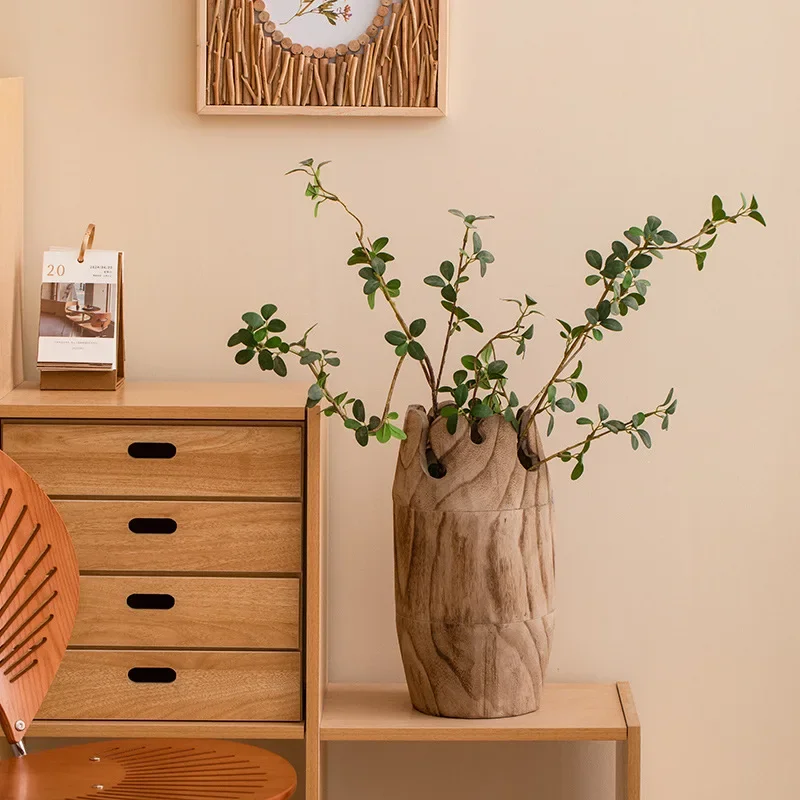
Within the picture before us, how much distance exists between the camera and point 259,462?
186 cm

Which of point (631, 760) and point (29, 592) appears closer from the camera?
point (29, 592)

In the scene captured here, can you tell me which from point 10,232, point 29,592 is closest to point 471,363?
point 29,592

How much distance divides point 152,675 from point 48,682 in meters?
0.30

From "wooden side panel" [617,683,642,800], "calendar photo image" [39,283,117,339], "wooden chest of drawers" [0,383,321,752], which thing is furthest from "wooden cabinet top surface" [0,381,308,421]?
"wooden side panel" [617,683,642,800]

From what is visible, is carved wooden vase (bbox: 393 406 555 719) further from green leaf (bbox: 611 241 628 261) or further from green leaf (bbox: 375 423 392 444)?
green leaf (bbox: 611 241 628 261)

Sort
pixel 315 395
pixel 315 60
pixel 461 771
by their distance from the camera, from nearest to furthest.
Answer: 1. pixel 315 395
2. pixel 315 60
3. pixel 461 771

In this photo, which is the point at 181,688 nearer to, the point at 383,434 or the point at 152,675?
the point at 152,675

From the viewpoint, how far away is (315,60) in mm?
2135

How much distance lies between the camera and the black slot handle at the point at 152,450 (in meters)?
1.87

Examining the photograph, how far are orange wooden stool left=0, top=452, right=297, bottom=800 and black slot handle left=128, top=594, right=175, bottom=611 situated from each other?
0.82ft

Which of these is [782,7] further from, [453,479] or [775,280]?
[453,479]

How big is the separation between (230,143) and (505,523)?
90cm

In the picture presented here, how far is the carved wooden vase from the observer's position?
6.05 feet

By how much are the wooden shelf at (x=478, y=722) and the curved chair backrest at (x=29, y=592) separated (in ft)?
1.63
